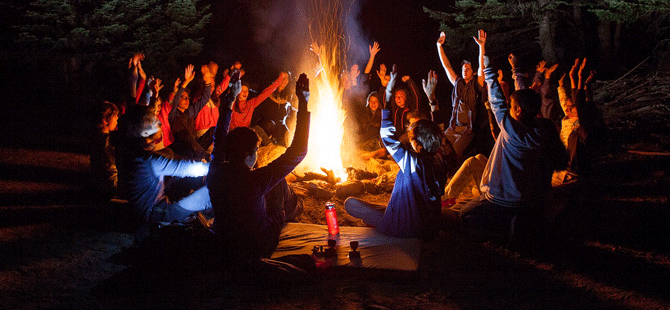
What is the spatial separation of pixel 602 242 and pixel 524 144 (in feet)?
5.23

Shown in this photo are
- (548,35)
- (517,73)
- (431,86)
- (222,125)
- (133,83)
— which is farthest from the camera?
(548,35)

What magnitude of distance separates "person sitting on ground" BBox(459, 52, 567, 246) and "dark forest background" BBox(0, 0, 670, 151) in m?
8.36

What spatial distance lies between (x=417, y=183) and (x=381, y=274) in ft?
3.97

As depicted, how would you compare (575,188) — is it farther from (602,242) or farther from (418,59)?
(418,59)

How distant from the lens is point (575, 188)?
22.5 ft

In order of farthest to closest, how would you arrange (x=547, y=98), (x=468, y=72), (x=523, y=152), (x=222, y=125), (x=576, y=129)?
1. (x=547, y=98)
2. (x=468, y=72)
3. (x=576, y=129)
4. (x=523, y=152)
5. (x=222, y=125)

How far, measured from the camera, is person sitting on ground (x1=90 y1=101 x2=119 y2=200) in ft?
18.7

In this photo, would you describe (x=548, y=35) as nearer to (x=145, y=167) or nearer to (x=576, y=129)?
(x=576, y=129)

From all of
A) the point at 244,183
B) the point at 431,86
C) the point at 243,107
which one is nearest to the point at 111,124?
the point at 243,107

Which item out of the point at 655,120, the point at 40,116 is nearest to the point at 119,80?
the point at 40,116

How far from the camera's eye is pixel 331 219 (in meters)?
4.73

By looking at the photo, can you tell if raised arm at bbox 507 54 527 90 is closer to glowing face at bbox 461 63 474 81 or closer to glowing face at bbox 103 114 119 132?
glowing face at bbox 461 63 474 81

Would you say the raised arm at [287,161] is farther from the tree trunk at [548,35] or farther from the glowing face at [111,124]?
the tree trunk at [548,35]

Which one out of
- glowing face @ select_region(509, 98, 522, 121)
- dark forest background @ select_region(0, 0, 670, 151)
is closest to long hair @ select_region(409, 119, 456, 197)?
glowing face @ select_region(509, 98, 522, 121)
